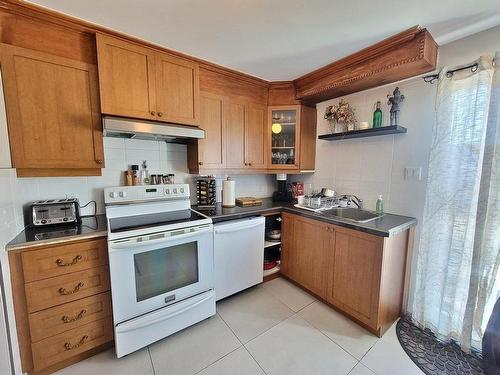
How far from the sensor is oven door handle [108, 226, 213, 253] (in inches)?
52.3

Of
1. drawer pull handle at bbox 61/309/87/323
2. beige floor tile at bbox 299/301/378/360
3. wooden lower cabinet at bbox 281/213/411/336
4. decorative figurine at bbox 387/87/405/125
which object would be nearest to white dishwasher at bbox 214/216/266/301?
wooden lower cabinet at bbox 281/213/411/336

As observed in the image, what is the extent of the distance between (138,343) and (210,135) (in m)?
1.77

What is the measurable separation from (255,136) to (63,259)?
1.94 meters

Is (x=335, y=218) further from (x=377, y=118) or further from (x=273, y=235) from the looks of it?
(x=377, y=118)

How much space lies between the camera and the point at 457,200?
146cm

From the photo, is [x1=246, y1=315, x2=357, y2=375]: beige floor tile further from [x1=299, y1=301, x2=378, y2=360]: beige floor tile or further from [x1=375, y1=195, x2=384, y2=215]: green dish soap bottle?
[x1=375, y1=195, x2=384, y2=215]: green dish soap bottle

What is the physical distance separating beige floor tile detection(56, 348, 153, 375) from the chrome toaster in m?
0.98

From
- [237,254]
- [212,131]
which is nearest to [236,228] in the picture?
[237,254]

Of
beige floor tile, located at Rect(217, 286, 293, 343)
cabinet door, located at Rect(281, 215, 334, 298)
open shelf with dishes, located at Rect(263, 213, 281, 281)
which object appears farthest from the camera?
open shelf with dishes, located at Rect(263, 213, 281, 281)

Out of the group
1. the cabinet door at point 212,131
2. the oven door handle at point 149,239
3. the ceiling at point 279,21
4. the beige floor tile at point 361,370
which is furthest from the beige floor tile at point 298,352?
the ceiling at point 279,21

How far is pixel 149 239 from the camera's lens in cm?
143

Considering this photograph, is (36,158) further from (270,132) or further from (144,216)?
(270,132)

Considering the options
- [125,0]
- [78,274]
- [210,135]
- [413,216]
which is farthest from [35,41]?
[413,216]

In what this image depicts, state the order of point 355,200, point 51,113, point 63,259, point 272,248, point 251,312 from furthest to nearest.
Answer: point 272,248 < point 355,200 < point 251,312 < point 51,113 < point 63,259
